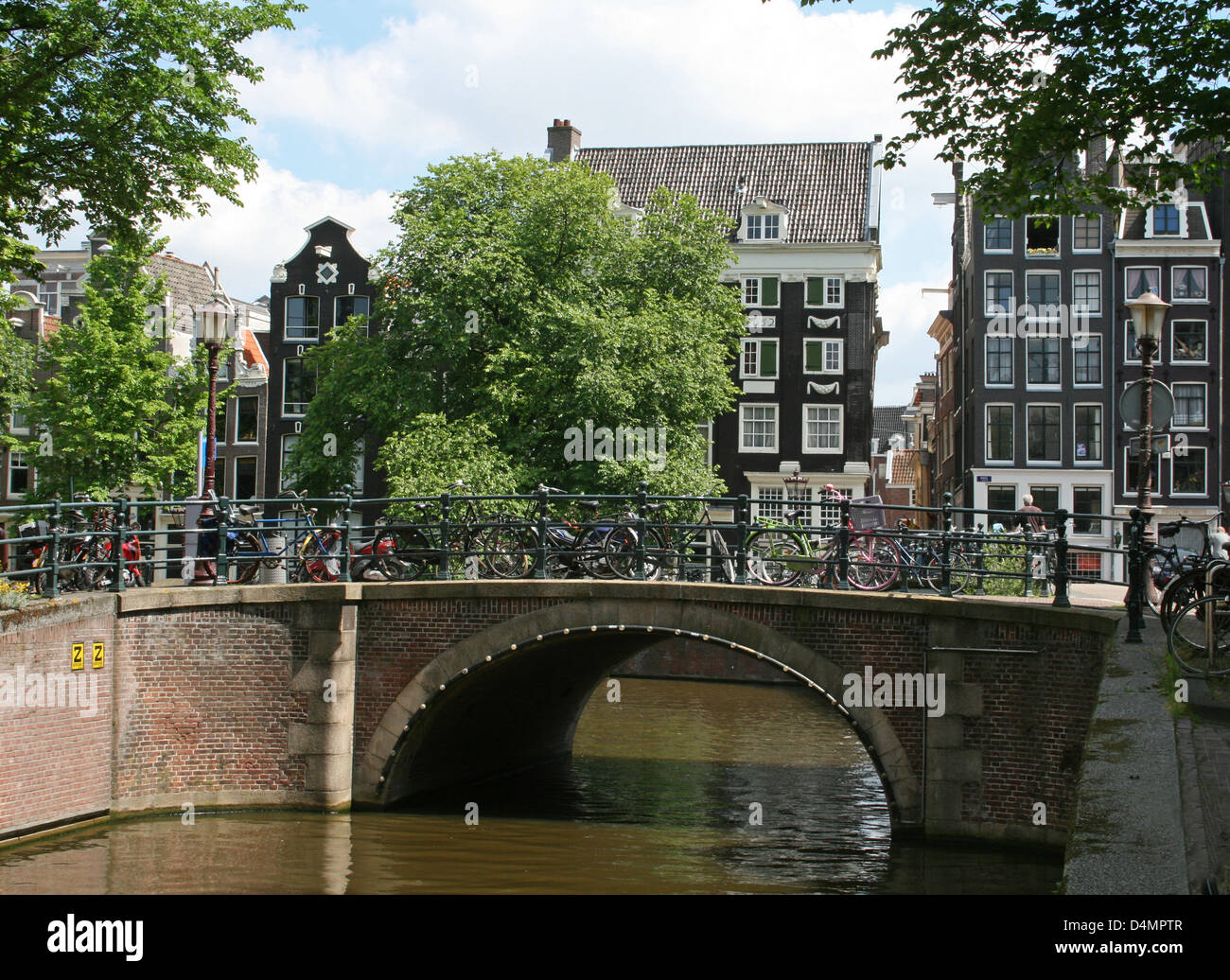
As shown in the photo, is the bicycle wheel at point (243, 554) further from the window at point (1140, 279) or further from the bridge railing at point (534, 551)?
the window at point (1140, 279)

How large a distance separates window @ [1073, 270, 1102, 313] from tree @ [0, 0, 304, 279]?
29276 millimetres

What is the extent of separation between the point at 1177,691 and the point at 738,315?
26642 millimetres

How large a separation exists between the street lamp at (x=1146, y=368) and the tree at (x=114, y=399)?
82.9ft

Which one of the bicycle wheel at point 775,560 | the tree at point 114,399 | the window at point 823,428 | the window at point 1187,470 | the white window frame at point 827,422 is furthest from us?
the window at point 823,428

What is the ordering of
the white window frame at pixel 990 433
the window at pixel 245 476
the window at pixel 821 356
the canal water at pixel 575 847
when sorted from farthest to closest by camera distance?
the window at pixel 245 476 → the window at pixel 821 356 → the white window frame at pixel 990 433 → the canal water at pixel 575 847

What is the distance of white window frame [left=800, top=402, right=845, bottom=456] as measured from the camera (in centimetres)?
4225

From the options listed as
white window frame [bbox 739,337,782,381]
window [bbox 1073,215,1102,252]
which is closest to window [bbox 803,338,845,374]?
white window frame [bbox 739,337,782,381]

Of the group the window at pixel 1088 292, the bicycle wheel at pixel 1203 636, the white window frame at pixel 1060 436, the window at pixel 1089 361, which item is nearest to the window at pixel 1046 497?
the white window frame at pixel 1060 436

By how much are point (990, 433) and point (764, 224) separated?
9654mm

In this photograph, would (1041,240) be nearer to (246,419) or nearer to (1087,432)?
(1087,432)

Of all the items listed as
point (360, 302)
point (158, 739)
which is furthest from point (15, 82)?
point (360, 302)

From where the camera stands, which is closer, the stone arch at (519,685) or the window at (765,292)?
the stone arch at (519,685)

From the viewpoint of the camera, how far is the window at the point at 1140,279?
1590 inches

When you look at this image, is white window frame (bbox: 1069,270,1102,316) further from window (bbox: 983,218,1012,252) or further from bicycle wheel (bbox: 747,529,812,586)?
bicycle wheel (bbox: 747,529,812,586)
